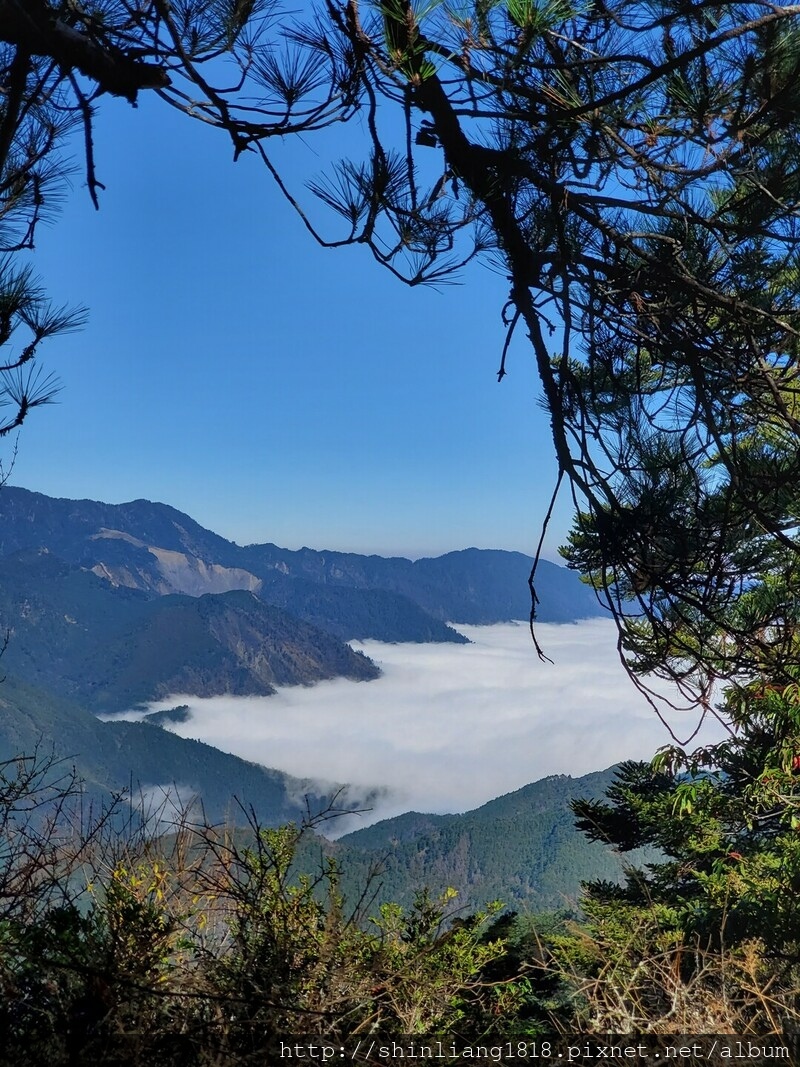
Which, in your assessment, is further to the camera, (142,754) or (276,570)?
(276,570)

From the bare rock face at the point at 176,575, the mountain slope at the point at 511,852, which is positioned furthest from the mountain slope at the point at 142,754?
the bare rock face at the point at 176,575

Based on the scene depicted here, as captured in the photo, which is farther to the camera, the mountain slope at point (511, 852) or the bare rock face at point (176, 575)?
the bare rock face at point (176, 575)

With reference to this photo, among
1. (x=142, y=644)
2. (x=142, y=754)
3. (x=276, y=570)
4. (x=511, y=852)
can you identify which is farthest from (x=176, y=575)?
(x=511, y=852)

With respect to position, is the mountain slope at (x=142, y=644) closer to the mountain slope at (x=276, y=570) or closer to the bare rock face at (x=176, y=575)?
the bare rock face at (x=176, y=575)

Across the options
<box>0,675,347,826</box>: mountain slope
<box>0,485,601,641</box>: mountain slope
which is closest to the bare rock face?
<box>0,485,601,641</box>: mountain slope

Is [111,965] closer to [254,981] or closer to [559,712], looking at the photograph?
[254,981]

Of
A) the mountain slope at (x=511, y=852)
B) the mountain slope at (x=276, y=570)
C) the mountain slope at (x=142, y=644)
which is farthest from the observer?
the mountain slope at (x=276, y=570)

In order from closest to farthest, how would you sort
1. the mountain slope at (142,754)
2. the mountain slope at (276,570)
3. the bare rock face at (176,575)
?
the mountain slope at (142,754) < the mountain slope at (276,570) < the bare rock face at (176,575)

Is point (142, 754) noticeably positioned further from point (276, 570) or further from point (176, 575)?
point (276, 570)

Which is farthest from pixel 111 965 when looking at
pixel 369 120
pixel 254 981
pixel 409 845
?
pixel 409 845

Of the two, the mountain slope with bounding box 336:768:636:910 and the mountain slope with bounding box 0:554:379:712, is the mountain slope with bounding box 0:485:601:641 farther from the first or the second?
the mountain slope with bounding box 336:768:636:910

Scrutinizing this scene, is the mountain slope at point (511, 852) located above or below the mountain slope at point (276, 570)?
below

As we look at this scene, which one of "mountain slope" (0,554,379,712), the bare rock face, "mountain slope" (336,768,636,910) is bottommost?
"mountain slope" (336,768,636,910)

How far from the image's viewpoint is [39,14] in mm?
1081
